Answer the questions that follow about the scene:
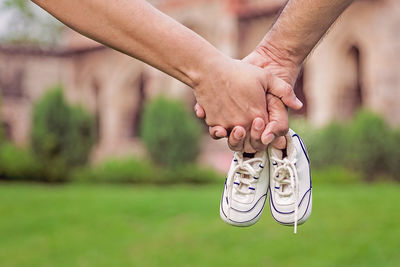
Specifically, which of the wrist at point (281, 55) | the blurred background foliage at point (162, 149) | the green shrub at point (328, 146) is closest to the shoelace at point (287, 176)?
the wrist at point (281, 55)

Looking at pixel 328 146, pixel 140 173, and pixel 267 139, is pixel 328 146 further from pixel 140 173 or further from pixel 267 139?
pixel 267 139

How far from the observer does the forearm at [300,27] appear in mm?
1872

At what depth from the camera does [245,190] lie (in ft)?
6.58

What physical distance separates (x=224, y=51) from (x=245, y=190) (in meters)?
13.7

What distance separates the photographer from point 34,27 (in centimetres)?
2500

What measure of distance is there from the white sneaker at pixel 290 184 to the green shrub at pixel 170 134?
11.6m

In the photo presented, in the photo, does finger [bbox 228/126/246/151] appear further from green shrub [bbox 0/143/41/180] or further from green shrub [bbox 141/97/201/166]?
green shrub [bbox 0/143/41/180]

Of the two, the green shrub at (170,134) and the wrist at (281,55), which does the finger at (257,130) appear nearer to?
the wrist at (281,55)

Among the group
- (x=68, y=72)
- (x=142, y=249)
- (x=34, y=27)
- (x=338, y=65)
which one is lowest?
(x=142, y=249)

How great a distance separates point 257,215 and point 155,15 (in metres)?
0.78

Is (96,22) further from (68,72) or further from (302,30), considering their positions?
(68,72)

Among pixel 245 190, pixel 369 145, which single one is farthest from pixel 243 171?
pixel 369 145

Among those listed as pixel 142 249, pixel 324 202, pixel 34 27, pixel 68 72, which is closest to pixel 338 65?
pixel 324 202

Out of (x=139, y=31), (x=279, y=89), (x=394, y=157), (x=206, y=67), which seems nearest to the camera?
(x=139, y=31)
